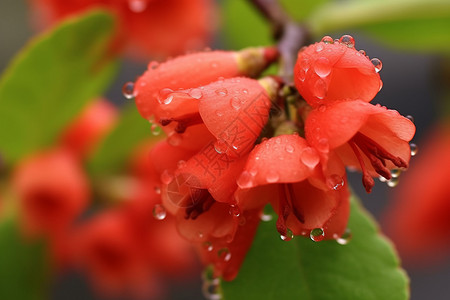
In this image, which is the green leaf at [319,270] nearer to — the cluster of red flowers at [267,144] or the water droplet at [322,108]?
the cluster of red flowers at [267,144]

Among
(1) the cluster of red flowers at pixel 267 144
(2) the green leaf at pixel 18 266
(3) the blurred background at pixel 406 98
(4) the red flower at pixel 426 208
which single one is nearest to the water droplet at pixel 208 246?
(1) the cluster of red flowers at pixel 267 144

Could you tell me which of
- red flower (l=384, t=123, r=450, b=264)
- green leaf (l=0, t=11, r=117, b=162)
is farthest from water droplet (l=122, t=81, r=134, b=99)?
red flower (l=384, t=123, r=450, b=264)

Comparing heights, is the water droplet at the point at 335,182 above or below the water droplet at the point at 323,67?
below

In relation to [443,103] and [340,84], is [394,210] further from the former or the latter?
[340,84]

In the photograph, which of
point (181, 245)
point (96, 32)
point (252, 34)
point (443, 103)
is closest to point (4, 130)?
point (96, 32)

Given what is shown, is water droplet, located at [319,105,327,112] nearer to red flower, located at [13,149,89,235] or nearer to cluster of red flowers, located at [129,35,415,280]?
cluster of red flowers, located at [129,35,415,280]

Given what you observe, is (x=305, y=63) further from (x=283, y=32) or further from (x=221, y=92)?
(x=283, y=32)
